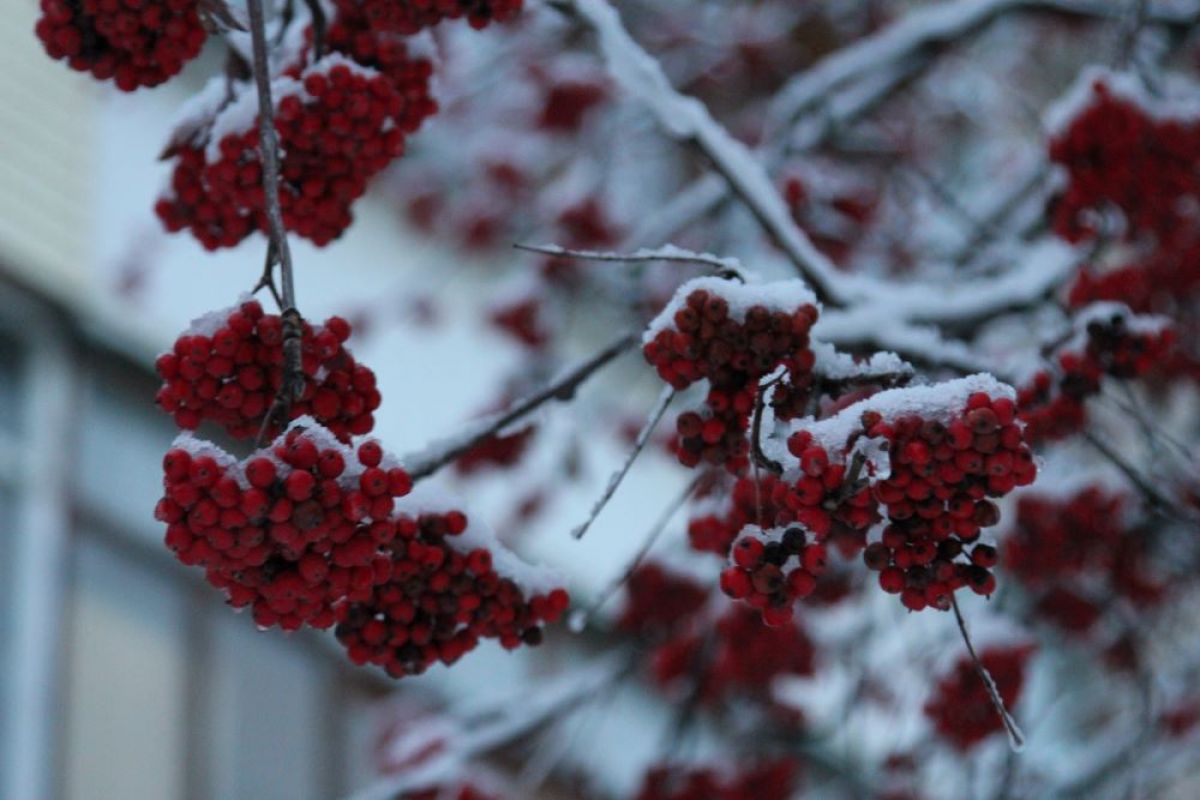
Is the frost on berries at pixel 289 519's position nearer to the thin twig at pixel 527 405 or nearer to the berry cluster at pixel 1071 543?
the thin twig at pixel 527 405

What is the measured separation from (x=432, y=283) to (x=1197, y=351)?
3673 mm

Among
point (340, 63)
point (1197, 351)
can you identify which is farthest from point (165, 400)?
point (1197, 351)

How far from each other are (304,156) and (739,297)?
2.10 feet

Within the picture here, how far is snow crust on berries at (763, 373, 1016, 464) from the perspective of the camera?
1.58m

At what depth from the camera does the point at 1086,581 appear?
419cm

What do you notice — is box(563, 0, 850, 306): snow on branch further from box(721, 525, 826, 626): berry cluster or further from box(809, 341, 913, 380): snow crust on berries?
box(721, 525, 826, 626): berry cluster

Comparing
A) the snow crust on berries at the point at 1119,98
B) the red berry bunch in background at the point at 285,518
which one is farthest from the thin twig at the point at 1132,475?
the red berry bunch in background at the point at 285,518

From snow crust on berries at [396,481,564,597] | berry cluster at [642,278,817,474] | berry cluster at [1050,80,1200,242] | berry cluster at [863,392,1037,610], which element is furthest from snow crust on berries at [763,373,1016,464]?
berry cluster at [1050,80,1200,242]

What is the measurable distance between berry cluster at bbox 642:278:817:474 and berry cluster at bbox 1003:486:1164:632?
164cm

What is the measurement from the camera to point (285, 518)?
1507 mm

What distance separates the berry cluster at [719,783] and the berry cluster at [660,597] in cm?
38

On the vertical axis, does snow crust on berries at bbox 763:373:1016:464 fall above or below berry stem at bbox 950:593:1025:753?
above

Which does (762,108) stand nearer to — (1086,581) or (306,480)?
(1086,581)

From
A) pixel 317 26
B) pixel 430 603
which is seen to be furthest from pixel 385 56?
pixel 430 603
